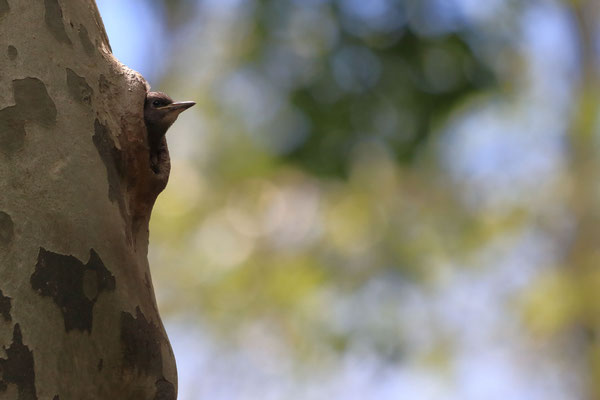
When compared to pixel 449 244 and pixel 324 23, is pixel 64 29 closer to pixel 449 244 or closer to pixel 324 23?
pixel 324 23

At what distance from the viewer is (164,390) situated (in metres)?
1.24

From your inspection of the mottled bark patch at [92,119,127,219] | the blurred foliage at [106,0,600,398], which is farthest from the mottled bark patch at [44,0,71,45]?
the blurred foliage at [106,0,600,398]

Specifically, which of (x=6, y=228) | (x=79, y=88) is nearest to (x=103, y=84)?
(x=79, y=88)

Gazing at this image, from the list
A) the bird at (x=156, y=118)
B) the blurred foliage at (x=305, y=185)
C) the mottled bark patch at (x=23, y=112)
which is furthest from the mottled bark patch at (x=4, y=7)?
the blurred foliage at (x=305, y=185)

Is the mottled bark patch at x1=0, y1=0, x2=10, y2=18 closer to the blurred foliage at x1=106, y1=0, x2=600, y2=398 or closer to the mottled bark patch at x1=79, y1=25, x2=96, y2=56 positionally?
the mottled bark patch at x1=79, y1=25, x2=96, y2=56

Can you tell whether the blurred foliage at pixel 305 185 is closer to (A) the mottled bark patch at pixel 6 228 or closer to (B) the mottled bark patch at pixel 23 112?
(B) the mottled bark patch at pixel 23 112

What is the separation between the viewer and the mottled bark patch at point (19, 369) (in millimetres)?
1048

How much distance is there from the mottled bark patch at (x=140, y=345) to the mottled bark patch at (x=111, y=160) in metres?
0.15

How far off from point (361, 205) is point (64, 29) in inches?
287

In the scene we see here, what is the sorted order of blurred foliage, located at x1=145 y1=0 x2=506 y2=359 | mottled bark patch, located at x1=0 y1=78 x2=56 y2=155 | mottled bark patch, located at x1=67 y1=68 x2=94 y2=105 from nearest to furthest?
mottled bark patch, located at x1=0 y1=78 x2=56 y2=155, mottled bark patch, located at x1=67 y1=68 x2=94 y2=105, blurred foliage, located at x1=145 y1=0 x2=506 y2=359

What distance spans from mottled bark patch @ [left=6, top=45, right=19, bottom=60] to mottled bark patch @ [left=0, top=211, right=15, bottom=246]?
0.24 metres

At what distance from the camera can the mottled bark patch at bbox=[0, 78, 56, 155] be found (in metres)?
1.16

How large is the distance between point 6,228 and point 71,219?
0.28ft

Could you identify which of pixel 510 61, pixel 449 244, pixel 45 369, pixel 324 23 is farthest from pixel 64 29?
pixel 449 244
